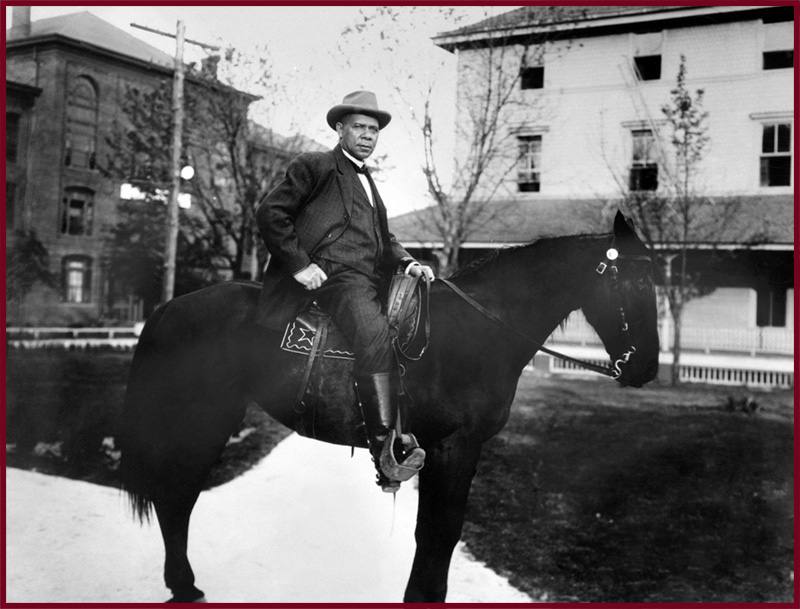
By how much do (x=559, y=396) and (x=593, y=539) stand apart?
1.08 m

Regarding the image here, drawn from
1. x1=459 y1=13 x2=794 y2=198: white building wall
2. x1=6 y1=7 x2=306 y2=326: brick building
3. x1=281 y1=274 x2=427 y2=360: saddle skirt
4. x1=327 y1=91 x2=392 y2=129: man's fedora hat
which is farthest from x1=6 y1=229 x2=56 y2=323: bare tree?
x1=459 y1=13 x2=794 y2=198: white building wall

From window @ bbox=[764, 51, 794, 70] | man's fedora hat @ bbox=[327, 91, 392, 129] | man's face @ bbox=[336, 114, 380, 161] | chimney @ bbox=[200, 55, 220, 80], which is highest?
window @ bbox=[764, 51, 794, 70]

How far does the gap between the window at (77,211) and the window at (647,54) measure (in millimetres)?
3533

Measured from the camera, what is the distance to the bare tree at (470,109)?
379cm

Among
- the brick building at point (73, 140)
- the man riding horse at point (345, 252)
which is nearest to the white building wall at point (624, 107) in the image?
the man riding horse at point (345, 252)

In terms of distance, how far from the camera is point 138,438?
304 cm

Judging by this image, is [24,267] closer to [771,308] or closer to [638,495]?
[638,495]

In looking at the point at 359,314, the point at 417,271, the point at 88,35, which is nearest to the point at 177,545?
the point at 359,314

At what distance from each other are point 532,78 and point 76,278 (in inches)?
125

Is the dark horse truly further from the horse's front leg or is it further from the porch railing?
the porch railing

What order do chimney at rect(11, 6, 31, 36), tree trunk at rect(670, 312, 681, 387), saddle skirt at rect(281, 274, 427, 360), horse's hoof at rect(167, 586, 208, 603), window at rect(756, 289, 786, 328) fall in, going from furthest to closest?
tree trunk at rect(670, 312, 681, 387) < window at rect(756, 289, 786, 328) < chimney at rect(11, 6, 31, 36) < horse's hoof at rect(167, 586, 208, 603) < saddle skirt at rect(281, 274, 427, 360)

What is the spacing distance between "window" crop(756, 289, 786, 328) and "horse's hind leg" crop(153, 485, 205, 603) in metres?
3.64

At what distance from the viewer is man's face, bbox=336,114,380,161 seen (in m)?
2.81

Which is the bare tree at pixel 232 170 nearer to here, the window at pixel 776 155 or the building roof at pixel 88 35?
the building roof at pixel 88 35
